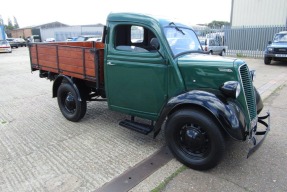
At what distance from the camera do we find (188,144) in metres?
3.34

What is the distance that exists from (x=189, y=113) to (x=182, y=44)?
1.28m

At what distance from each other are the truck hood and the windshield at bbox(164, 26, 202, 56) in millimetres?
267

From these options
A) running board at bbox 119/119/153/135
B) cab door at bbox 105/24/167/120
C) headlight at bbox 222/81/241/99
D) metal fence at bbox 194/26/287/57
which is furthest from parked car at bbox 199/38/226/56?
headlight at bbox 222/81/241/99

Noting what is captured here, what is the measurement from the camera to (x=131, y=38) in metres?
4.27

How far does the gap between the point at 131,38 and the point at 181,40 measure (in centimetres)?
88

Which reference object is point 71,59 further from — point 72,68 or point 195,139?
point 195,139

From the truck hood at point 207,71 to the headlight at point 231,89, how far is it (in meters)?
0.13

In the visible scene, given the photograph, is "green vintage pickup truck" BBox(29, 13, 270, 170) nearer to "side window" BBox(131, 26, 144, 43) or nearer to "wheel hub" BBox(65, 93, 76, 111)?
"side window" BBox(131, 26, 144, 43)

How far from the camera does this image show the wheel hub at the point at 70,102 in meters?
5.00

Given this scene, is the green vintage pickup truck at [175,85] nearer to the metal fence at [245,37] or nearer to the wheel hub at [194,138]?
the wheel hub at [194,138]

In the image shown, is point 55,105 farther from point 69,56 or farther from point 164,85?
point 164,85

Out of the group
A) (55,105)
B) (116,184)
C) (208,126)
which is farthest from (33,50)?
(208,126)

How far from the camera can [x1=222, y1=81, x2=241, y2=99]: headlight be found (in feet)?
9.93

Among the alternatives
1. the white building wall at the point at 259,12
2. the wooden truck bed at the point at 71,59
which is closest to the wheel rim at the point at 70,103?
the wooden truck bed at the point at 71,59
